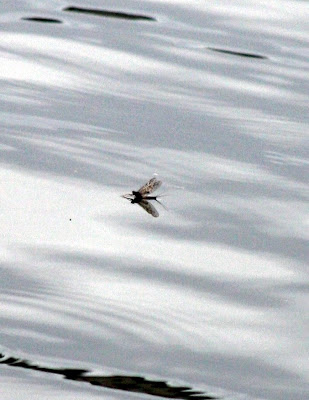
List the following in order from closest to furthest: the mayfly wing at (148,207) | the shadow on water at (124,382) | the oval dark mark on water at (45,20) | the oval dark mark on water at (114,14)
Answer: the shadow on water at (124,382)
the mayfly wing at (148,207)
the oval dark mark on water at (45,20)
the oval dark mark on water at (114,14)

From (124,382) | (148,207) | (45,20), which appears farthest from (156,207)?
(45,20)

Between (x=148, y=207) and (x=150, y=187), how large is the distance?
0.08 meters

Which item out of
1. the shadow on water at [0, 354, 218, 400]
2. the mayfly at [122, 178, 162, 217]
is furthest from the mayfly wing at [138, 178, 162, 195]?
the shadow on water at [0, 354, 218, 400]

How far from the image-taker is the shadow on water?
2.77 meters

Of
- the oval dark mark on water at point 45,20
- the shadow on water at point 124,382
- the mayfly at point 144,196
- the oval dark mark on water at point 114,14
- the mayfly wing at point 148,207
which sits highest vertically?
the oval dark mark on water at point 114,14

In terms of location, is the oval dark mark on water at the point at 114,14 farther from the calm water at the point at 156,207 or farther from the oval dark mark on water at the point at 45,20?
the oval dark mark on water at the point at 45,20

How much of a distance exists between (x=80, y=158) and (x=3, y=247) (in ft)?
3.07

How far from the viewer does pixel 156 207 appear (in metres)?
4.01

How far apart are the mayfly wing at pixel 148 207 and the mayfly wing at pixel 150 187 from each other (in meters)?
0.03

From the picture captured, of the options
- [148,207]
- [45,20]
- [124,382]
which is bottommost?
[124,382]

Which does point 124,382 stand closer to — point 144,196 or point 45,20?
point 144,196

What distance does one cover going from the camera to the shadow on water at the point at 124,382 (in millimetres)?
2766

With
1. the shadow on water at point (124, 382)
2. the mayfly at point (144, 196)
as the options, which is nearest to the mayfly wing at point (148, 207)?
the mayfly at point (144, 196)

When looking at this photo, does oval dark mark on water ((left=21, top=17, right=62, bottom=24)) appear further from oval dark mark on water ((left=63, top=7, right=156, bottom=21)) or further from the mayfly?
the mayfly
